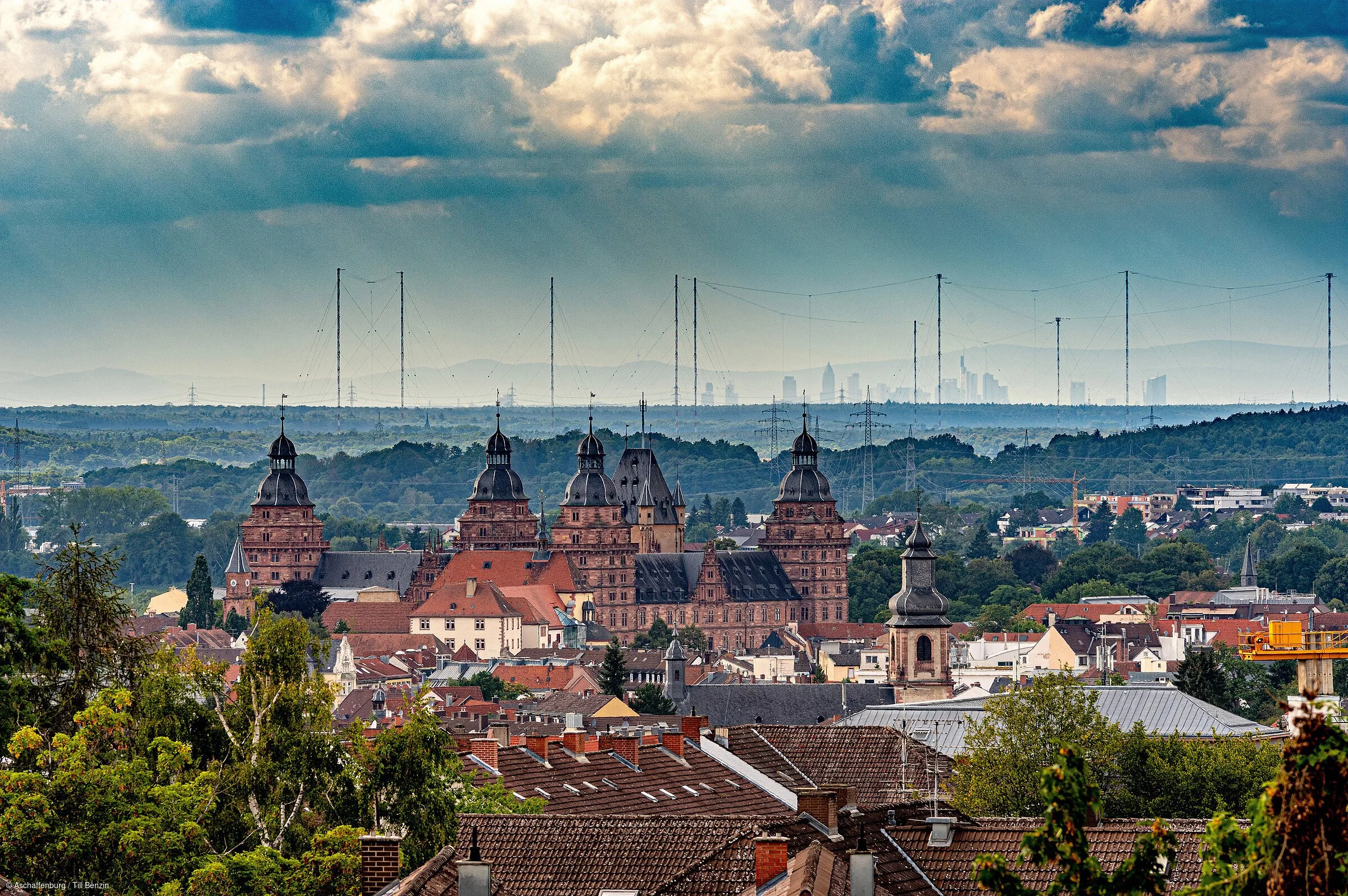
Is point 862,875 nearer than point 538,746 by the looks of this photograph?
Yes

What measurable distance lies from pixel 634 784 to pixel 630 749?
351 cm

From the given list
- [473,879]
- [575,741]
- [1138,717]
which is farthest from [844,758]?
[473,879]

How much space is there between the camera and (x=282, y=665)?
117 ft

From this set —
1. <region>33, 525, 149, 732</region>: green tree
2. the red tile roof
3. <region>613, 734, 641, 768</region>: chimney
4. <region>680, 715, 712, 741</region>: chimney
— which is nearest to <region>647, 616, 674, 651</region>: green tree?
the red tile roof

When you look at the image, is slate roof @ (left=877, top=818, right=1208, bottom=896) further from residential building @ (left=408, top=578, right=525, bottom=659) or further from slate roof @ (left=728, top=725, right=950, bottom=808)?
residential building @ (left=408, top=578, right=525, bottom=659)

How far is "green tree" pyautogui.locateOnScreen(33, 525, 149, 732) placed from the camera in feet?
117

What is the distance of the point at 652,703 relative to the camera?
391 ft

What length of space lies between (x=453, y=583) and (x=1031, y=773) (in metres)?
147

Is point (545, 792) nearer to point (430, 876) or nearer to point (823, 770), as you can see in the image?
point (823, 770)

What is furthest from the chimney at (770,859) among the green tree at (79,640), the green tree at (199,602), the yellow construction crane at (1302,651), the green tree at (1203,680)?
the green tree at (199,602)

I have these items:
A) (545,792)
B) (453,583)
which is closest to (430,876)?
(545,792)

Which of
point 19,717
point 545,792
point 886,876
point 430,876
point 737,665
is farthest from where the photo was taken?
point 737,665

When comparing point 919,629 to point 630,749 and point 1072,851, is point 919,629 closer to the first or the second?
point 630,749

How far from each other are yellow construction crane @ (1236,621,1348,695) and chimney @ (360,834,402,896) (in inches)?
341
